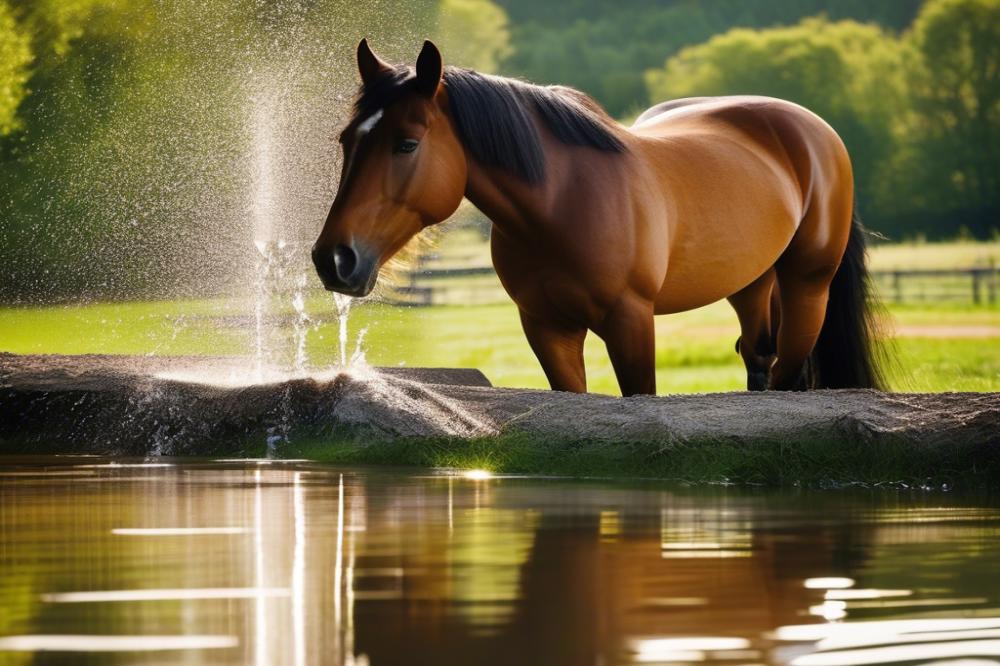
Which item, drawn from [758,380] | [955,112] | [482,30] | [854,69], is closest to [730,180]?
[758,380]

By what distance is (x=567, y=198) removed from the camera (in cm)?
611

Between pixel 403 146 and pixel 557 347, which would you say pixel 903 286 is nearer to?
pixel 557 347

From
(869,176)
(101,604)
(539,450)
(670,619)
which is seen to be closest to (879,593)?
(670,619)

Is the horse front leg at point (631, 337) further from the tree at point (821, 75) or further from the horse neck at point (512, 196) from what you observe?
the tree at point (821, 75)

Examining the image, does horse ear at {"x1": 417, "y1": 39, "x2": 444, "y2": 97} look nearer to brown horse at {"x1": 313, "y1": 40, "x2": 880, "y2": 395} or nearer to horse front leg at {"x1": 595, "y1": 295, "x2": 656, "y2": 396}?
brown horse at {"x1": 313, "y1": 40, "x2": 880, "y2": 395}

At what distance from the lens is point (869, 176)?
32.7 metres

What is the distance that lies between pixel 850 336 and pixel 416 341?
7.77 metres

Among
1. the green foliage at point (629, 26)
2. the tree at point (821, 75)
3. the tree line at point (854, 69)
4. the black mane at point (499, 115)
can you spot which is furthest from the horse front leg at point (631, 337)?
the tree at point (821, 75)

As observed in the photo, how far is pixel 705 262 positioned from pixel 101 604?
402 cm

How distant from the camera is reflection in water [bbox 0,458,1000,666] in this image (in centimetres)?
276

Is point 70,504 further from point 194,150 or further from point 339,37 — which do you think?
point 194,150

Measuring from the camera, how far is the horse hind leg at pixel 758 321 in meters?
8.32

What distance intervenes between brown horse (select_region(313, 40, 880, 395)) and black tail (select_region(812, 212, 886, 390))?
0.74 metres

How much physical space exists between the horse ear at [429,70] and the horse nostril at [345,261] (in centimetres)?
63
